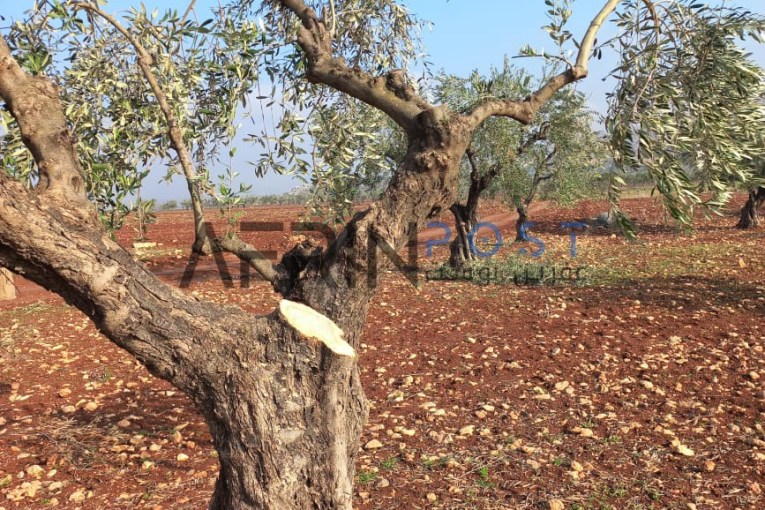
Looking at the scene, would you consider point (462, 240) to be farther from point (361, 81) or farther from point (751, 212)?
point (751, 212)

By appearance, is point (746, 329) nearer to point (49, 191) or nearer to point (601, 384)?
point (601, 384)

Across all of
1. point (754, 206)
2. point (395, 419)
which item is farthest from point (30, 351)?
point (754, 206)

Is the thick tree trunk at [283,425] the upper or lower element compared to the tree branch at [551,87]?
lower

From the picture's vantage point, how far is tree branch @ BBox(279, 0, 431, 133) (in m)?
3.86

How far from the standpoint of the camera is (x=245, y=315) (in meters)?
3.42

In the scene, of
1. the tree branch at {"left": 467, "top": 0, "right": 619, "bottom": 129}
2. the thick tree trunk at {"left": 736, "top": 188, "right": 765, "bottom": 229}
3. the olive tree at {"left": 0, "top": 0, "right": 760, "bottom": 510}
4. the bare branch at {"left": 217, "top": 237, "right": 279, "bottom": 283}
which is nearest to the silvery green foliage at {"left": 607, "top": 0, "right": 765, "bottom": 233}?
the tree branch at {"left": 467, "top": 0, "right": 619, "bottom": 129}

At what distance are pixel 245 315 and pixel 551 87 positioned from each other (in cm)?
312

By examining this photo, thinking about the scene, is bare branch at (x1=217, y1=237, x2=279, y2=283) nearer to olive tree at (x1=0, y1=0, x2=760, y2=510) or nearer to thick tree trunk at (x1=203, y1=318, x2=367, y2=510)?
olive tree at (x1=0, y1=0, x2=760, y2=510)

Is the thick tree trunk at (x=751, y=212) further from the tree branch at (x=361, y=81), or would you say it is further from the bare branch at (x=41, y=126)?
the bare branch at (x=41, y=126)

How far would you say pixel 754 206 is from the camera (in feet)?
74.8

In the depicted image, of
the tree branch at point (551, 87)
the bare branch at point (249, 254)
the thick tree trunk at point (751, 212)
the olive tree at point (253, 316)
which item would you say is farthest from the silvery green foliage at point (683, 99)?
the thick tree trunk at point (751, 212)

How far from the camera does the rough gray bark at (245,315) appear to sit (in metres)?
2.87

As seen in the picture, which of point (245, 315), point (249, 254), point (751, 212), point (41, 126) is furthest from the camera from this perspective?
point (751, 212)

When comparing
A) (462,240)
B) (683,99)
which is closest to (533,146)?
(462,240)
